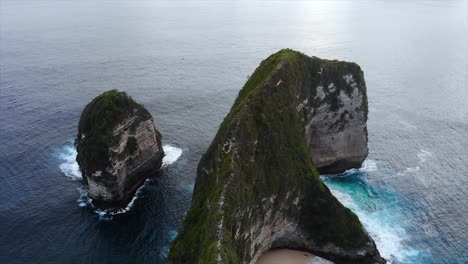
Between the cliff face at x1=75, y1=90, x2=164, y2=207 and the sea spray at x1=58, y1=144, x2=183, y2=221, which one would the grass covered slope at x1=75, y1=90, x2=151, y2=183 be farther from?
the sea spray at x1=58, y1=144, x2=183, y2=221

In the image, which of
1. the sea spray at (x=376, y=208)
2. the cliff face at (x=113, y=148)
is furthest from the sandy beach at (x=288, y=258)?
the cliff face at (x=113, y=148)

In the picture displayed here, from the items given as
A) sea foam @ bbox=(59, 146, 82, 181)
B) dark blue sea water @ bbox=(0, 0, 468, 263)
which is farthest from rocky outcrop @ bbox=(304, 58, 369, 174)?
sea foam @ bbox=(59, 146, 82, 181)

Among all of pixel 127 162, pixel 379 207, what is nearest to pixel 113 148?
pixel 127 162

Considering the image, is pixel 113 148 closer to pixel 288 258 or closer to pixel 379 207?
pixel 288 258

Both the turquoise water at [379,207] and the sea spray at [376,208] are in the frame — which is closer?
the turquoise water at [379,207]

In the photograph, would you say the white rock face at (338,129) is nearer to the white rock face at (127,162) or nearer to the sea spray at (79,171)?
the sea spray at (79,171)

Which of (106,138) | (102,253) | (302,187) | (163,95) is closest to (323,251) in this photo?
(302,187)

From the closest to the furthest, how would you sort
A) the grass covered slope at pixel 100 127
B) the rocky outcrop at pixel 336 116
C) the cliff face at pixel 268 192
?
the cliff face at pixel 268 192, the grass covered slope at pixel 100 127, the rocky outcrop at pixel 336 116
